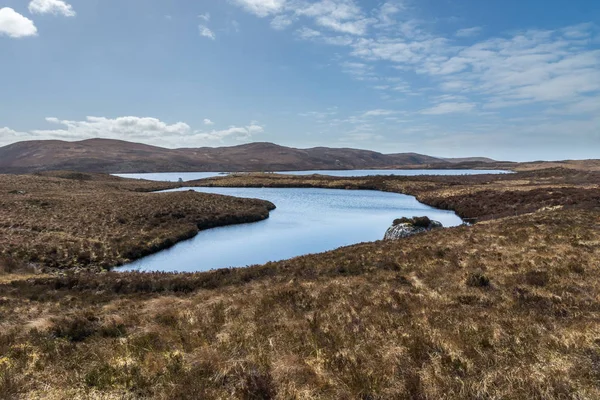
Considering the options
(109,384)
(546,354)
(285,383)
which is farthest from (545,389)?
(109,384)

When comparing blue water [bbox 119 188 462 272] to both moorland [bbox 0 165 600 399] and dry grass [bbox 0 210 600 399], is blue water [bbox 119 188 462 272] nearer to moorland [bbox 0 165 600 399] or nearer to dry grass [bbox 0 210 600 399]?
moorland [bbox 0 165 600 399]

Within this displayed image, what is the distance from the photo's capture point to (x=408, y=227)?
29.5 meters

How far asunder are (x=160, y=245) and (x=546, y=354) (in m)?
30.1

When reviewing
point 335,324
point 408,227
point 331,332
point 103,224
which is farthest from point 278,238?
point 331,332

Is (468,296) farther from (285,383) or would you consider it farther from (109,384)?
(109,384)

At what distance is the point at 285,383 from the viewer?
21.1ft

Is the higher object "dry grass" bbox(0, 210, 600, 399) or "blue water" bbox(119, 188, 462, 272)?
"dry grass" bbox(0, 210, 600, 399)

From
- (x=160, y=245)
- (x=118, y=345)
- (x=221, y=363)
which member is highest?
(x=221, y=363)

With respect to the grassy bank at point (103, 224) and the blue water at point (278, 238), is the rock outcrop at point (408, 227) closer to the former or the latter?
the blue water at point (278, 238)

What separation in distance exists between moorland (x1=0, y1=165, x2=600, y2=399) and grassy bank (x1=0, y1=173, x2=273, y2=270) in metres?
1.85

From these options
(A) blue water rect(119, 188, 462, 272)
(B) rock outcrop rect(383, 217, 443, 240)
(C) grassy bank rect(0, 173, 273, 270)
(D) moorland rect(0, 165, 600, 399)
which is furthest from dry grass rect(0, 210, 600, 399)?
(B) rock outcrop rect(383, 217, 443, 240)

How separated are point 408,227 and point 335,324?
21459 millimetres

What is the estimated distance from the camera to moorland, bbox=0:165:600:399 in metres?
6.35

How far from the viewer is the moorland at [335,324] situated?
635cm
